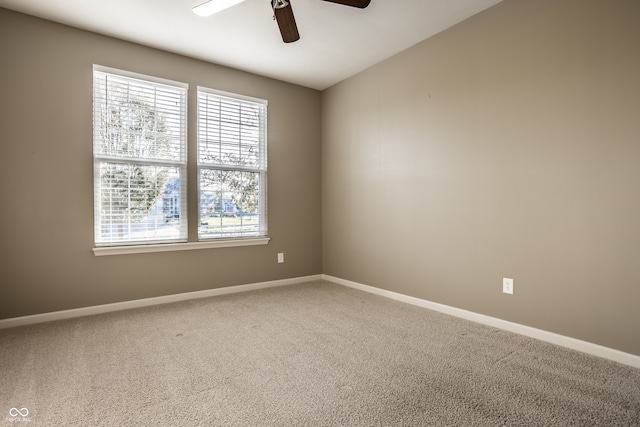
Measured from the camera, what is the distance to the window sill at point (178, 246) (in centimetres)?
320

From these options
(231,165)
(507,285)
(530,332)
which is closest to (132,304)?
(231,165)

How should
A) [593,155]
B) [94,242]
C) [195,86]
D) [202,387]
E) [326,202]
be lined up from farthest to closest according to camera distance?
[326,202], [195,86], [94,242], [593,155], [202,387]

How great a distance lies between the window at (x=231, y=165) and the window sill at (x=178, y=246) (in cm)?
7

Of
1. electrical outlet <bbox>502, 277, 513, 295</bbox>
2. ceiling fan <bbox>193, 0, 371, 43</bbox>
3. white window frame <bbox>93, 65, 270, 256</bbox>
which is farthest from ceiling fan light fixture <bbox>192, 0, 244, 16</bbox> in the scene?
electrical outlet <bbox>502, 277, 513, 295</bbox>

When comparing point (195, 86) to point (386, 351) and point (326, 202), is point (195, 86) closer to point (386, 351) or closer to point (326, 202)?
point (326, 202)

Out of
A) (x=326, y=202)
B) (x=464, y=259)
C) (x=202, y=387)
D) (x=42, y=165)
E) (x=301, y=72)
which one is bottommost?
(x=202, y=387)

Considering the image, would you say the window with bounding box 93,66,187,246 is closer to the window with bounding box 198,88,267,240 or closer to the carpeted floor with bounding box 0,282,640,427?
the window with bounding box 198,88,267,240

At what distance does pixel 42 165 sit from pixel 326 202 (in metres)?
2.97

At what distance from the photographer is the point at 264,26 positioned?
120 inches

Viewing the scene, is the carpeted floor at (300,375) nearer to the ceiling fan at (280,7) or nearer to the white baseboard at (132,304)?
the white baseboard at (132,304)

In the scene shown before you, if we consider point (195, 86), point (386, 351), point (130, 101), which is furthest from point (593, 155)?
point (130, 101)

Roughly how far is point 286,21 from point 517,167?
6.54 feet

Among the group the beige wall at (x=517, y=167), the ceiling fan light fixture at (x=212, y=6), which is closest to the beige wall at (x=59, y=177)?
the ceiling fan light fixture at (x=212, y=6)

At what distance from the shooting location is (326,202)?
182 inches
